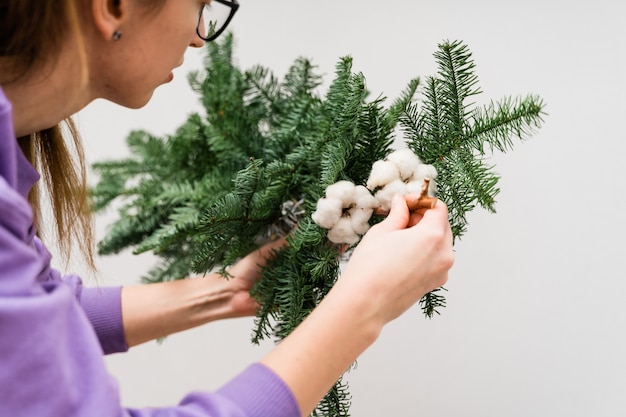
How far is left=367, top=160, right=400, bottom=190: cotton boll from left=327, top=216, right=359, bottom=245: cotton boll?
4 centimetres

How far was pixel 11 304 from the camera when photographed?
392 mm

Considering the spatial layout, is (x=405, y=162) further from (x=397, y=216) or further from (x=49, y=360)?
(x=49, y=360)

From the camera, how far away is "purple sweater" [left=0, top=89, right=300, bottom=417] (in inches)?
15.7

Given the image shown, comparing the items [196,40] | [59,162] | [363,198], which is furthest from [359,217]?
[59,162]

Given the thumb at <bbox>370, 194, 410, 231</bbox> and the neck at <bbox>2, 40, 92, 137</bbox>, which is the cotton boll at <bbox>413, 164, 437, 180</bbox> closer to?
the thumb at <bbox>370, 194, 410, 231</bbox>

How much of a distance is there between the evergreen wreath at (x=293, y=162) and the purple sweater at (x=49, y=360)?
0.16m

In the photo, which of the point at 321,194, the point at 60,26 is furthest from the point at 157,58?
the point at 321,194

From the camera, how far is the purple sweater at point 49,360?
399 mm

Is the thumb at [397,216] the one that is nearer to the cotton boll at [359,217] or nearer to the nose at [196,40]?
the cotton boll at [359,217]

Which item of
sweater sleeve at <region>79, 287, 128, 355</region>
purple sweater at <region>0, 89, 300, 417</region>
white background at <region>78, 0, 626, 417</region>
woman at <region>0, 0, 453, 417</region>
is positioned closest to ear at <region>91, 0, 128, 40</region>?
woman at <region>0, 0, 453, 417</region>

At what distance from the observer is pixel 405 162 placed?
551 mm

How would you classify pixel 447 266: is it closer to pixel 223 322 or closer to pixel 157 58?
pixel 157 58

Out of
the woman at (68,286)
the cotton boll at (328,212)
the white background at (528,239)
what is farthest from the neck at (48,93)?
the white background at (528,239)

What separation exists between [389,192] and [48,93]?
0.31 meters
